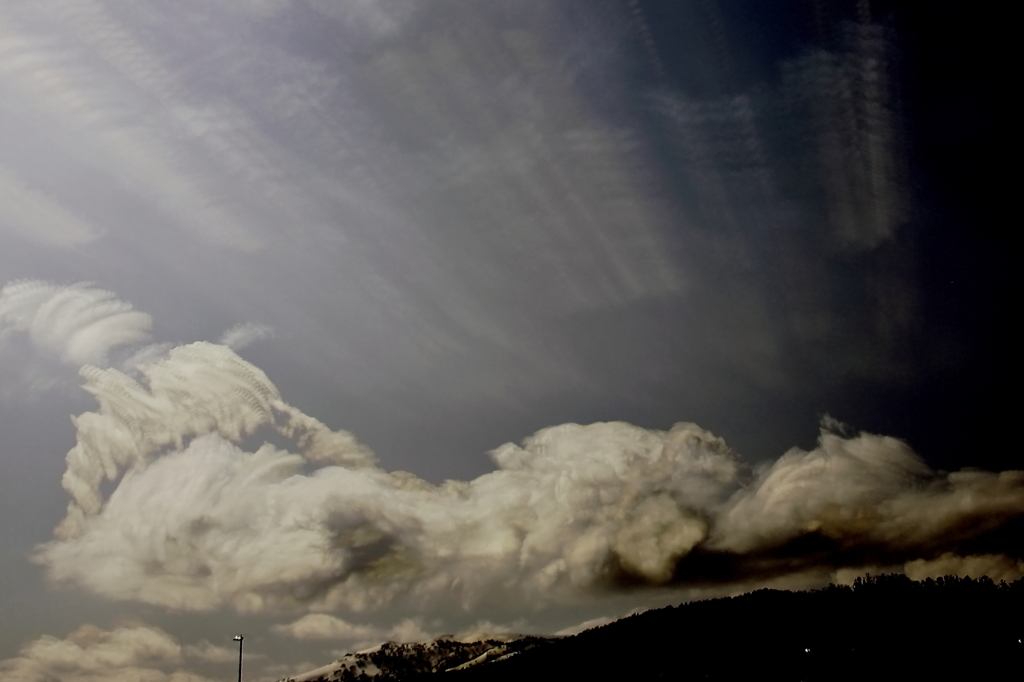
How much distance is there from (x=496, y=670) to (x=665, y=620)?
50136 millimetres

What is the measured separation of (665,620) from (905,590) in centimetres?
6226

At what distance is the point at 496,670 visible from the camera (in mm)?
199250

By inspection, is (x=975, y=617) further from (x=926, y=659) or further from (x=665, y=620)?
(x=665, y=620)

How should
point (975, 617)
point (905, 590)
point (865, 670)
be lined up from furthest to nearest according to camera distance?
point (905, 590)
point (975, 617)
point (865, 670)

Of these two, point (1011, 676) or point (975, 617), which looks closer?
point (1011, 676)

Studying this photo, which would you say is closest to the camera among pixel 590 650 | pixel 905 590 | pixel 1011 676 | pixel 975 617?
pixel 1011 676

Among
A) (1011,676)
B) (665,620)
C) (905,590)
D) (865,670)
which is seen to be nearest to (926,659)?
(865,670)

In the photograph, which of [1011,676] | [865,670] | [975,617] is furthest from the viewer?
[975,617]

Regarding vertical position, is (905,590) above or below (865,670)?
above

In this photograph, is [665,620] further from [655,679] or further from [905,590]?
[905,590]

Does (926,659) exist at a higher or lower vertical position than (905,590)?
lower

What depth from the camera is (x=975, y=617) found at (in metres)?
151

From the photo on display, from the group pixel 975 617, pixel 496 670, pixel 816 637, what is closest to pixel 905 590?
pixel 975 617

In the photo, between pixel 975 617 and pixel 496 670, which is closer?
pixel 975 617
